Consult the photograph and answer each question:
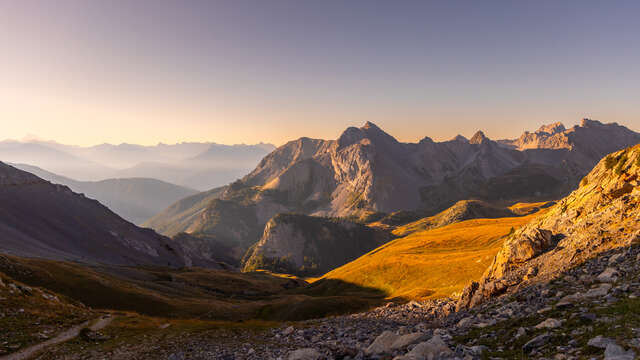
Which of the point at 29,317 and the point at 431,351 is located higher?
the point at 431,351

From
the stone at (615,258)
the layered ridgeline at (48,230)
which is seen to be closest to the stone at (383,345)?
the stone at (615,258)

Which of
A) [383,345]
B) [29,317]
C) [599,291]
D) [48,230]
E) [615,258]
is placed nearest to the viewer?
[599,291]

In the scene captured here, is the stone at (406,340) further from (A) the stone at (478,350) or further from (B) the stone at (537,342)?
(B) the stone at (537,342)

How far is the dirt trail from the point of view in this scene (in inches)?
1081

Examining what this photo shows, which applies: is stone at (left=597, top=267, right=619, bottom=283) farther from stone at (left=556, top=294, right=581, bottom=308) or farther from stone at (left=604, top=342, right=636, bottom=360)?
stone at (left=604, top=342, right=636, bottom=360)

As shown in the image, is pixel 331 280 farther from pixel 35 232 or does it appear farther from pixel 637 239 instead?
pixel 35 232

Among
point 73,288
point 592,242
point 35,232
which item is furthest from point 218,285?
point 592,242

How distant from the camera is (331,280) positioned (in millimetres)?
139250

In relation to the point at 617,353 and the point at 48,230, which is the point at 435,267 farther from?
the point at 48,230

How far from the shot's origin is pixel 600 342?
36.1ft

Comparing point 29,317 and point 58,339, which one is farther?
point 29,317

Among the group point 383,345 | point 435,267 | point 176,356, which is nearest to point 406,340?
point 383,345

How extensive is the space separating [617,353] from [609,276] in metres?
13.7

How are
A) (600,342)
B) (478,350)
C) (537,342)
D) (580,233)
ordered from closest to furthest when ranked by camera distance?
(600,342), (537,342), (478,350), (580,233)
